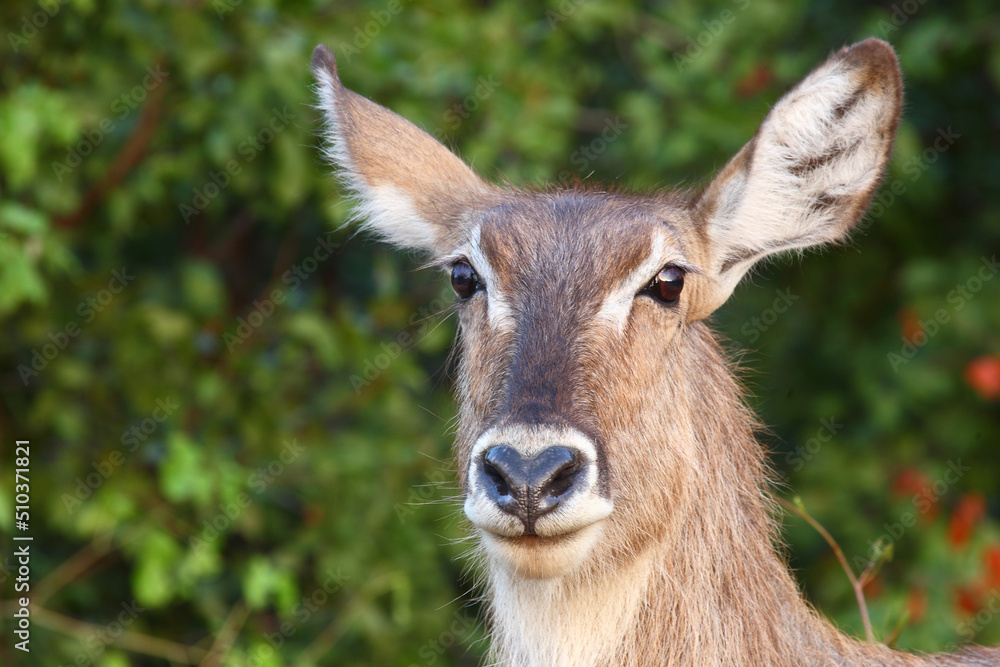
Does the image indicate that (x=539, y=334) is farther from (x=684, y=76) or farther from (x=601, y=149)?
(x=601, y=149)

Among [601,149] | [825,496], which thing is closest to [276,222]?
[601,149]

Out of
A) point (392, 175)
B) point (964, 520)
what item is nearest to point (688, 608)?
point (392, 175)

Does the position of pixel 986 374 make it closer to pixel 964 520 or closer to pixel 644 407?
pixel 964 520

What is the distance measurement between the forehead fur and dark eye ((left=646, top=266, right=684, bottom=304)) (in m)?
0.09

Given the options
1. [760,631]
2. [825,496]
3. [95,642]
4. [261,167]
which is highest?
[261,167]

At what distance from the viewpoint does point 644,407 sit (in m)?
3.63

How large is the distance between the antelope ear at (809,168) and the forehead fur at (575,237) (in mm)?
186

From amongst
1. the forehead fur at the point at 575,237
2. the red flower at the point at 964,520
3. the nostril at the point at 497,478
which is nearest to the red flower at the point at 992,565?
the red flower at the point at 964,520

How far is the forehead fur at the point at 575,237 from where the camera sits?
144 inches

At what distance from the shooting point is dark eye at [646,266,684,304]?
373 centimetres

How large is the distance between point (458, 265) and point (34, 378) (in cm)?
306

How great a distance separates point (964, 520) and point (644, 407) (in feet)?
11.6

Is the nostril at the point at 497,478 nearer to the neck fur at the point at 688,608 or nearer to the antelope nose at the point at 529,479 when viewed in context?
the antelope nose at the point at 529,479

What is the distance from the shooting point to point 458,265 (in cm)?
398
